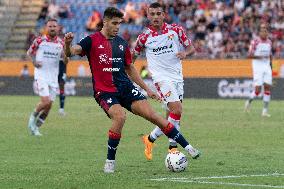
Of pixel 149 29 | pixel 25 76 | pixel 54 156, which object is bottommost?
pixel 25 76

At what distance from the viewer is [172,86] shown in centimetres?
1605

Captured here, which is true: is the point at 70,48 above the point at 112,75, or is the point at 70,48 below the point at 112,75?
above

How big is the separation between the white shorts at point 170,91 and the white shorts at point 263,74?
13066 millimetres

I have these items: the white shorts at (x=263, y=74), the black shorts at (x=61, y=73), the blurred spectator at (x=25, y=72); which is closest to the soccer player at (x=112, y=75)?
the black shorts at (x=61, y=73)

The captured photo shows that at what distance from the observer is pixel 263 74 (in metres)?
29.0

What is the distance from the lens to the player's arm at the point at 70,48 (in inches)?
478

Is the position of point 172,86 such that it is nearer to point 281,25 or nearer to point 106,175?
point 106,175

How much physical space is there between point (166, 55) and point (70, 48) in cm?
385

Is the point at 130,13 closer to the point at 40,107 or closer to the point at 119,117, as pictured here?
the point at 40,107

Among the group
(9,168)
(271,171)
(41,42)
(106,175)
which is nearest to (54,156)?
(9,168)

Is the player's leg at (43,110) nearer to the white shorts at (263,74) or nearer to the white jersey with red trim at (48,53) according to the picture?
the white jersey with red trim at (48,53)

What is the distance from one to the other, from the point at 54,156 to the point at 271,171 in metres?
4.25

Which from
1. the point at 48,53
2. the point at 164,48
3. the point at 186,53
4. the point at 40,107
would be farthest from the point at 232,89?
the point at 186,53

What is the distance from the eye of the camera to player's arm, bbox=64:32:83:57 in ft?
39.9
